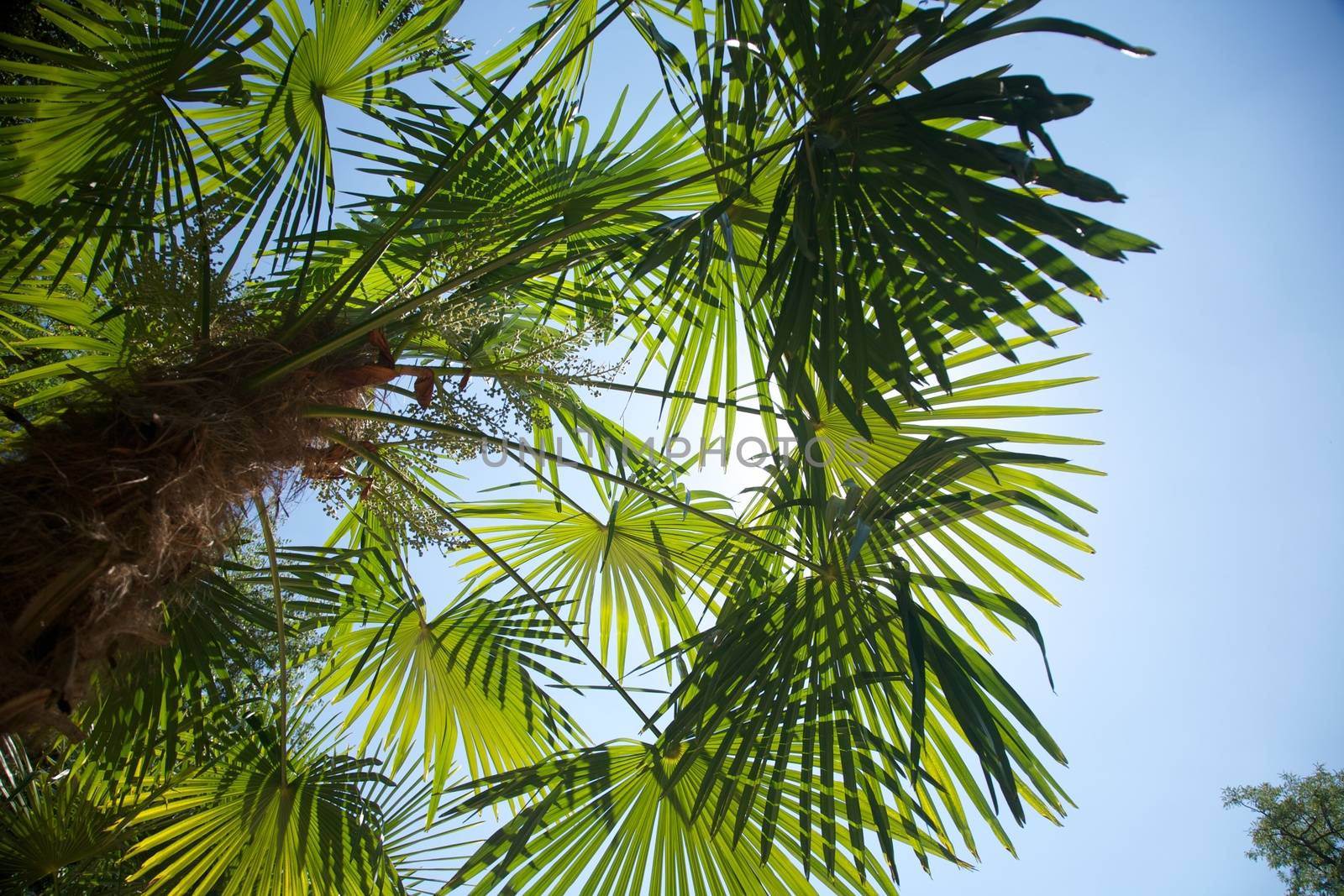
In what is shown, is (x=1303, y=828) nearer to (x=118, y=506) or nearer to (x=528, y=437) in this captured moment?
(x=528, y=437)

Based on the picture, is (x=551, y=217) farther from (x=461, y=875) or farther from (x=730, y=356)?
(x=461, y=875)

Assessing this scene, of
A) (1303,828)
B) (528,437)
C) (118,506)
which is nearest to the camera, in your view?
(118,506)

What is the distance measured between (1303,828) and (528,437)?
30.2ft

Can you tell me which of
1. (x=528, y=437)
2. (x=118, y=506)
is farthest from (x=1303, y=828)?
(x=118, y=506)

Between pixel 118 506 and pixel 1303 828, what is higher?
pixel 118 506

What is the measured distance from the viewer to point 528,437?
2.25 m

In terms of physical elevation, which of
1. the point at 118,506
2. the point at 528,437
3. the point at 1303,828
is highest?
the point at 528,437

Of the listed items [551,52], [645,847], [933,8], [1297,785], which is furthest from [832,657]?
[1297,785]

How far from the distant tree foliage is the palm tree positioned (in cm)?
782

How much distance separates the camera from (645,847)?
5.58 ft

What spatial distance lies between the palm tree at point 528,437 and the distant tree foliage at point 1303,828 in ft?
25.7

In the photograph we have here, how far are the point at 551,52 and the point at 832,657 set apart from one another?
1873 millimetres

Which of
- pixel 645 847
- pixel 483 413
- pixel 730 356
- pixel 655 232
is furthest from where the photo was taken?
pixel 730 356

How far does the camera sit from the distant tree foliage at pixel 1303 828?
6930 mm
